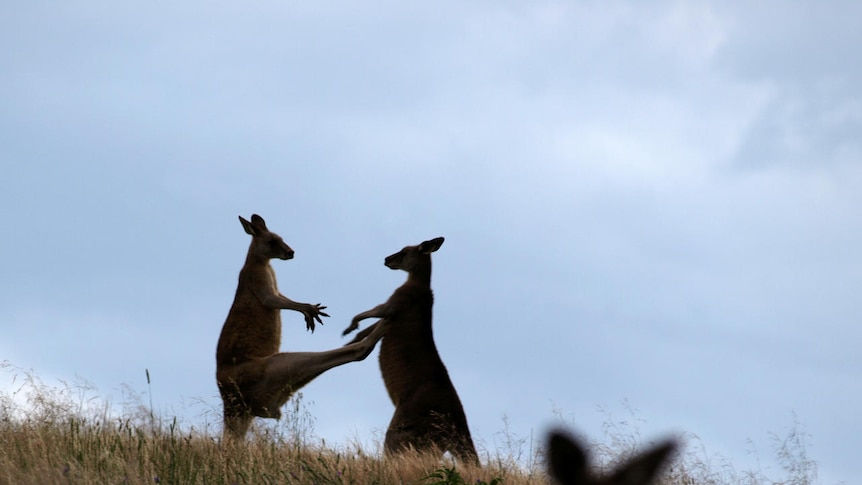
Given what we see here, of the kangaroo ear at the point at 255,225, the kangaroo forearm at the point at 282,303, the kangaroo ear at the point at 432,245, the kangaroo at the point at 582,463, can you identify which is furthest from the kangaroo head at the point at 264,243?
the kangaroo at the point at 582,463

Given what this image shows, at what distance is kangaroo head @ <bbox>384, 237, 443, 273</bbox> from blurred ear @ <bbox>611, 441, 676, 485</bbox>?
897 centimetres

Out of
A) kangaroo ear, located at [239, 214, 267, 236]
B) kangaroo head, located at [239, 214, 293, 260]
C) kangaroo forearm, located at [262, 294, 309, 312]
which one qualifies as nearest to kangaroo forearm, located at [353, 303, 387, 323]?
kangaroo forearm, located at [262, 294, 309, 312]

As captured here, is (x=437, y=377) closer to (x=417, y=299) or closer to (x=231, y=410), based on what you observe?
(x=417, y=299)

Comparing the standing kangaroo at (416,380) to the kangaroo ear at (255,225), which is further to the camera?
the kangaroo ear at (255,225)

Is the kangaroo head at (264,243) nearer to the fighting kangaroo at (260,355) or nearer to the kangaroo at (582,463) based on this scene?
the fighting kangaroo at (260,355)

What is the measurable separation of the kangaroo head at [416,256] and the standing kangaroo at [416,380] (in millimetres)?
173

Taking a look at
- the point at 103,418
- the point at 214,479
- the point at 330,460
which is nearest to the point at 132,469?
the point at 214,479

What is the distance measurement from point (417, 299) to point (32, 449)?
12.0ft

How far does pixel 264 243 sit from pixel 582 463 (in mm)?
9107

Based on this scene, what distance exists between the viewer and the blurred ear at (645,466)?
80 cm

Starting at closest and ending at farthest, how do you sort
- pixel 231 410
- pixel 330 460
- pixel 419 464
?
1. pixel 419 464
2. pixel 330 460
3. pixel 231 410

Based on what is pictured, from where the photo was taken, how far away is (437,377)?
28.2ft

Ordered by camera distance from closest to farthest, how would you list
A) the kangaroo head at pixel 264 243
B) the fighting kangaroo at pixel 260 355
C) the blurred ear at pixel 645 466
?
1. the blurred ear at pixel 645 466
2. the fighting kangaroo at pixel 260 355
3. the kangaroo head at pixel 264 243

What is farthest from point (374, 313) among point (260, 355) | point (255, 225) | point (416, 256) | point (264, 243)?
point (255, 225)
